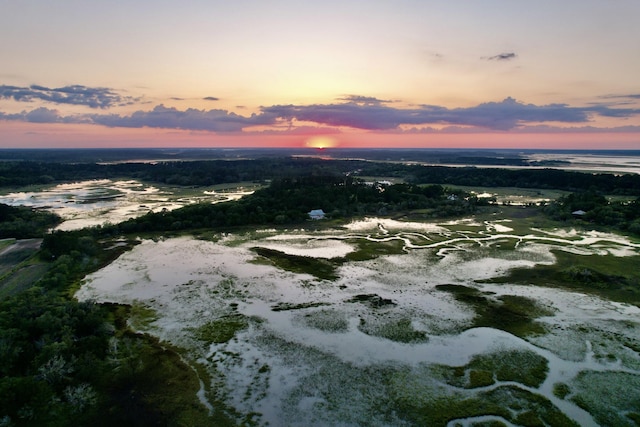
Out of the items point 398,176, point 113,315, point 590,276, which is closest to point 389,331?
point 113,315

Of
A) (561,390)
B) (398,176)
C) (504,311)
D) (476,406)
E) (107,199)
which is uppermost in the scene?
(398,176)

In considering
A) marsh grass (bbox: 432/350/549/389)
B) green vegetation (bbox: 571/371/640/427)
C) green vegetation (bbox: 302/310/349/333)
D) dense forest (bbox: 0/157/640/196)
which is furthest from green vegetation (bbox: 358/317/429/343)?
dense forest (bbox: 0/157/640/196)

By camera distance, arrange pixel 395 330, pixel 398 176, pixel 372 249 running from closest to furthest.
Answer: pixel 395 330 < pixel 372 249 < pixel 398 176

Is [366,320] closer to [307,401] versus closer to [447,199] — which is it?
[307,401]

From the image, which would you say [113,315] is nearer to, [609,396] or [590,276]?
[609,396]

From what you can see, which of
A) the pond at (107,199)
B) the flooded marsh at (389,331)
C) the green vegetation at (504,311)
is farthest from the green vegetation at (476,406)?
the pond at (107,199)

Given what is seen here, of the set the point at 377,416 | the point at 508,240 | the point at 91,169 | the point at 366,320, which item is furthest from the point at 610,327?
the point at 91,169

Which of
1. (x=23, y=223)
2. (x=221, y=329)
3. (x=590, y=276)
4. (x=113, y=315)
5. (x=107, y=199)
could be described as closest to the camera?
Answer: (x=221, y=329)

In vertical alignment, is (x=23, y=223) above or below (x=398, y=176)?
below

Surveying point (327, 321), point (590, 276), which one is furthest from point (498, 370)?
point (590, 276)

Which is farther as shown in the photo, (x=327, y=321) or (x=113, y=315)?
(x=113, y=315)
